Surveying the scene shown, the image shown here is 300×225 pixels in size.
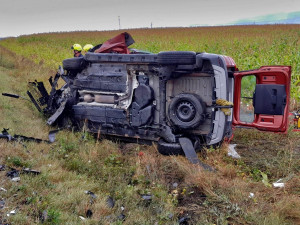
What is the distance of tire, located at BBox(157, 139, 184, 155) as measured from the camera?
4.59 metres

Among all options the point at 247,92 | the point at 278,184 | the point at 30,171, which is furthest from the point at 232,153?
the point at 247,92

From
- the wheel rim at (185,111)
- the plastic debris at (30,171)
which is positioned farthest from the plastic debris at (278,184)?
the plastic debris at (30,171)

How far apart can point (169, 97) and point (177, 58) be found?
2.06 ft

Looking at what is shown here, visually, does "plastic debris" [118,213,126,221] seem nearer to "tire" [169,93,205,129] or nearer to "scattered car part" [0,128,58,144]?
"tire" [169,93,205,129]

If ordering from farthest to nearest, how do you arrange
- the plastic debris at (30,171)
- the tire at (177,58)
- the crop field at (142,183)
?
1. the tire at (177,58)
2. the plastic debris at (30,171)
3. the crop field at (142,183)

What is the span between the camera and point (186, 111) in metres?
4.55

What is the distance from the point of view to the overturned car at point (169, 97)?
4.30 m

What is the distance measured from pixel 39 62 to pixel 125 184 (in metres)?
11.5

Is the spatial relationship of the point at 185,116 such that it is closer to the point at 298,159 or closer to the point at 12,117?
the point at 298,159

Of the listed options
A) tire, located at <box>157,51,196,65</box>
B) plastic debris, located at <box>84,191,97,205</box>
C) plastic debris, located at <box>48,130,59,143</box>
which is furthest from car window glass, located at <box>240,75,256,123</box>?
plastic debris, located at <box>84,191,97,205</box>

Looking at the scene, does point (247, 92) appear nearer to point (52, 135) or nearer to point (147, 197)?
point (52, 135)

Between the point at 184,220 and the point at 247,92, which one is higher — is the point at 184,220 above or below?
below

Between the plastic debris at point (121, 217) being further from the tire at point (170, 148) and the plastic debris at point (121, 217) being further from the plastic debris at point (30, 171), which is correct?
the tire at point (170, 148)

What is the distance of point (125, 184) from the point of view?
3770 millimetres
